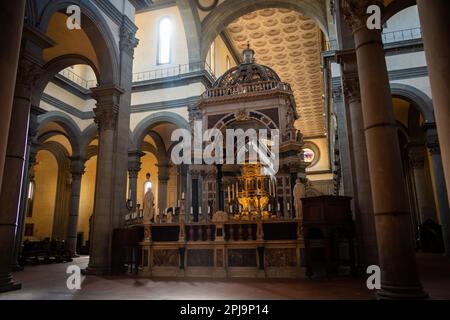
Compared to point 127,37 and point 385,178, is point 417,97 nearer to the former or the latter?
point 385,178

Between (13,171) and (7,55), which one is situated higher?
(7,55)

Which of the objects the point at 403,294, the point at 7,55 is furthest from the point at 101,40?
the point at 403,294

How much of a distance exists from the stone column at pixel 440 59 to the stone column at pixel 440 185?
11.0m

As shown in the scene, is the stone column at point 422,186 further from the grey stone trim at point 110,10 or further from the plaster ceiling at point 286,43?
the grey stone trim at point 110,10

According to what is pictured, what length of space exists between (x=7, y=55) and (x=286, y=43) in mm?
21203

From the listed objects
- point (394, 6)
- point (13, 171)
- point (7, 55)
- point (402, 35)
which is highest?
point (402, 35)

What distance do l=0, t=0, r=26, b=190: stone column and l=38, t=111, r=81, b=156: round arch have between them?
13.6m

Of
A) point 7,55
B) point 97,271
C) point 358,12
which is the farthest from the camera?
point 97,271

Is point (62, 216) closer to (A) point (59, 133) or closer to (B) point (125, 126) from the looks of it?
(A) point (59, 133)

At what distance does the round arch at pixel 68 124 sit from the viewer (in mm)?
16797

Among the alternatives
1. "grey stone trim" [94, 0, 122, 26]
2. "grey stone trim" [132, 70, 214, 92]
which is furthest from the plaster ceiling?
"grey stone trim" [94, 0, 122, 26]

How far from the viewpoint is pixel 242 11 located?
17984 mm

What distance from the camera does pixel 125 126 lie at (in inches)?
427
